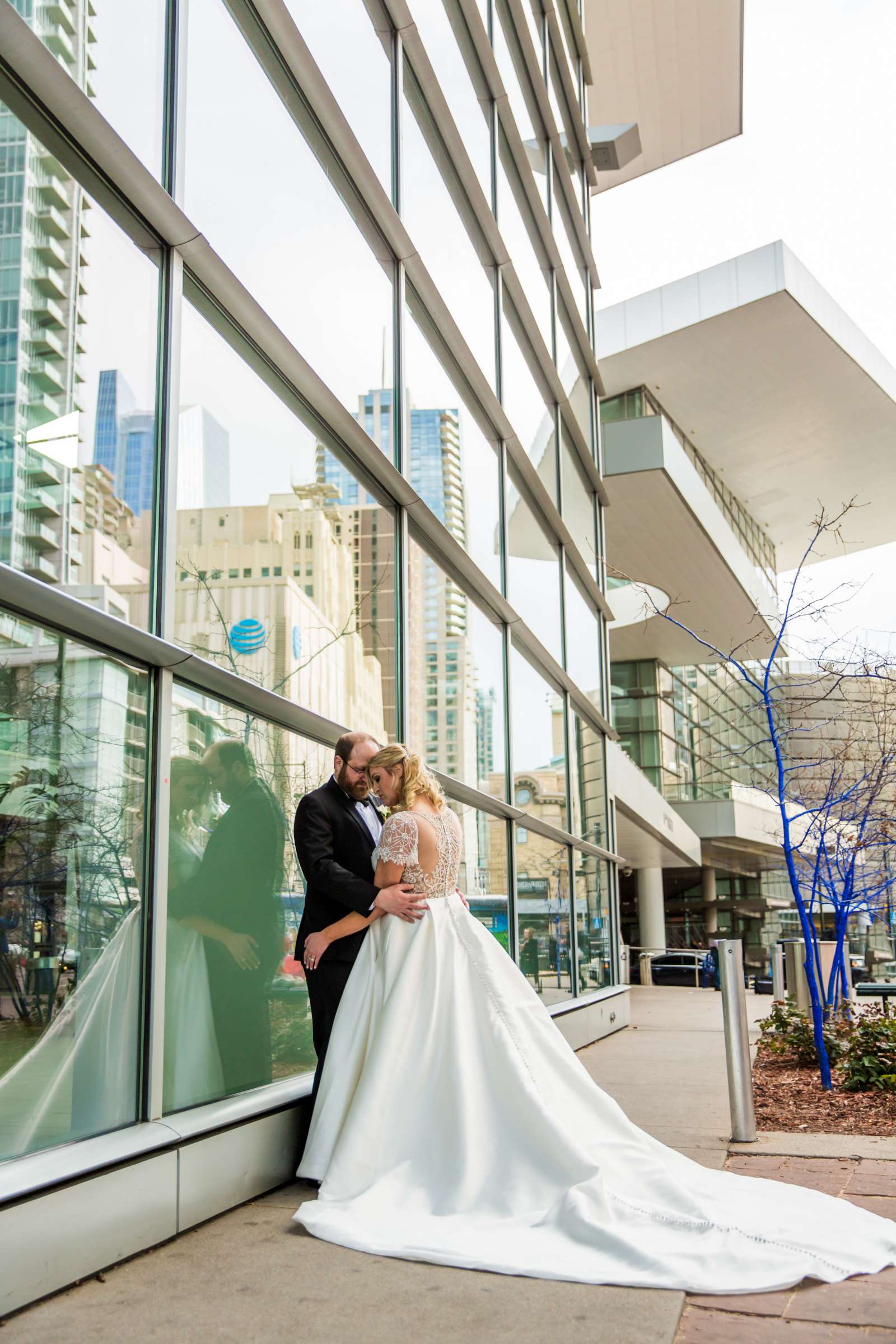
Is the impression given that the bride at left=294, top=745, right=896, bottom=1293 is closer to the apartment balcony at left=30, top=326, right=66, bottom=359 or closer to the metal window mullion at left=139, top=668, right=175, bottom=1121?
the metal window mullion at left=139, top=668, right=175, bottom=1121

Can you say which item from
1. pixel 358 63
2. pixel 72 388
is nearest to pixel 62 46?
pixel 72 388

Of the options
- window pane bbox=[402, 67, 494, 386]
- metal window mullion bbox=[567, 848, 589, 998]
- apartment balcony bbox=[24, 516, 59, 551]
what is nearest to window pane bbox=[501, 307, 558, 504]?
window pane bbox=[402, 67, 494, 386]

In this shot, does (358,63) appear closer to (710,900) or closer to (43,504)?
(43,504)

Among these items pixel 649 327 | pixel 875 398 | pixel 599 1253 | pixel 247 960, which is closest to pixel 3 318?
pixel 247 960

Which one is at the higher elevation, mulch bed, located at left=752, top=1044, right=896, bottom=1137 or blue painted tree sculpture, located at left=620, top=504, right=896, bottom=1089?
blue painted tree sculpture, located at left=620, top=504, right=896, bottom=1089

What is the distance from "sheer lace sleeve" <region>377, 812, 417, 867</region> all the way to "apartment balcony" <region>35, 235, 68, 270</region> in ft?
8.85

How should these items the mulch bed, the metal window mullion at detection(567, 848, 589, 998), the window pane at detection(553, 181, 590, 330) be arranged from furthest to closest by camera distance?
1. the window pane at detection(553, 181, 590, 330)
2. the metal window mullion at detection(567, 848, 589, 998)
3. the mulch bed

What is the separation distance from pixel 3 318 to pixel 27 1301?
312 cm

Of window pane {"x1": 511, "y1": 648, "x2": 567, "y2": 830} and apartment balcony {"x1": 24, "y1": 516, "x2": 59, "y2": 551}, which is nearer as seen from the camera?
apartment balcony {"x1": 24, "y1": 516, "x2": 59, "y2": 551}

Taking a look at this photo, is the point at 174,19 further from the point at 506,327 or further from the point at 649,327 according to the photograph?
the point at 649,327

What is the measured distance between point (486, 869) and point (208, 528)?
5766mm

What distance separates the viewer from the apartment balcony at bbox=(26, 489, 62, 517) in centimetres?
396

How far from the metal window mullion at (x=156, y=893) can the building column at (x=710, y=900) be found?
144 feet

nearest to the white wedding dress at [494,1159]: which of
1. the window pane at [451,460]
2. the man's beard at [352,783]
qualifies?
the man's beard at [352,783]
